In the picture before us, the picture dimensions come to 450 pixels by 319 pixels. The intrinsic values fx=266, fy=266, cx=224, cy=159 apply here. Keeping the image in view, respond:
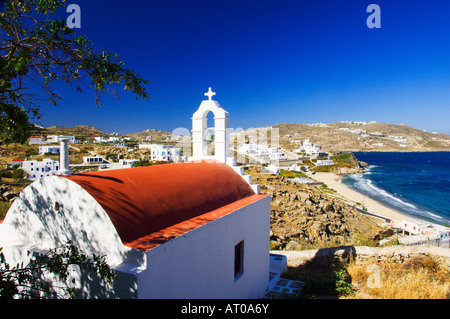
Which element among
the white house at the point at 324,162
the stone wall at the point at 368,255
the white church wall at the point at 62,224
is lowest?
the stone wall at the point at 368,255

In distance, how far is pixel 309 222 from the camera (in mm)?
21141

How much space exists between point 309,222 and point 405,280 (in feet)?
47.9

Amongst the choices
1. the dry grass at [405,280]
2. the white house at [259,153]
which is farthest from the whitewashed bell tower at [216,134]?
the white house at [259,153]

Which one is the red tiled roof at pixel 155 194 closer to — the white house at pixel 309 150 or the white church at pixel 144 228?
the white church at pixel 144 228

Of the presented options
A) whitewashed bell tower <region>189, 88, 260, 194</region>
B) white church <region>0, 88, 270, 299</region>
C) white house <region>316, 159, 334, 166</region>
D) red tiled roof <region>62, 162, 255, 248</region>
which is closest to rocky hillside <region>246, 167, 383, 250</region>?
whitewashed bell tower <region>189, 88, 260, 194</region>

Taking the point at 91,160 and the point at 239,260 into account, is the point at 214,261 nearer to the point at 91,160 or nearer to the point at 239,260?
the point at 239,260

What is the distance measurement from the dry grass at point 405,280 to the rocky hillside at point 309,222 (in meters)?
8.13

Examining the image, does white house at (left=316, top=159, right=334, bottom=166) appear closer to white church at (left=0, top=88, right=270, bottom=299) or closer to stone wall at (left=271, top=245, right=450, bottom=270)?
stone wall at (left=271, top=245, right=450, bottom=270)

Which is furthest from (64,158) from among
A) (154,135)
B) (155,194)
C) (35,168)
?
(154,135)

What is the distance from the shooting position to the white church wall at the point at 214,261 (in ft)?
12.1

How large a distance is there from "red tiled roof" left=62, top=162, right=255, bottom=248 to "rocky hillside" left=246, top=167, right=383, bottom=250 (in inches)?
435

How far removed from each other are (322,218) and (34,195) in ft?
71.9
